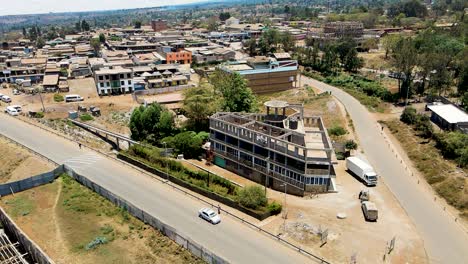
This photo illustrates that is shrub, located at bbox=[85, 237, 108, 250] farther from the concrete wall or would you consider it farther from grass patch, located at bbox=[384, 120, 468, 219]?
grass patch, located at bbox=[384, 120, 468, 219]

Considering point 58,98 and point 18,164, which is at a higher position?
point 58,98

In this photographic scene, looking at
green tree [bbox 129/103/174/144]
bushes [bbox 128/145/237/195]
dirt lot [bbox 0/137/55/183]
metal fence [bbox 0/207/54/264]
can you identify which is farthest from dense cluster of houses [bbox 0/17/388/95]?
metal fence [bbox 0/207/54/264]

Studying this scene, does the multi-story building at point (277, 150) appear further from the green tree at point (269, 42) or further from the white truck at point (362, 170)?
the green tree at point (269, 42)

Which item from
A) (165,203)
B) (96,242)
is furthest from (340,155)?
(96,242)

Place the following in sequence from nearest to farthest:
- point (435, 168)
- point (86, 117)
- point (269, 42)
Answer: point (435, 168), point (86, 117), point (269, 42)

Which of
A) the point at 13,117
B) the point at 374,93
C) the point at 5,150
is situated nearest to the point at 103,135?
the point at 5,150

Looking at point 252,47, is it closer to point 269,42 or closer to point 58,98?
point 269,42
